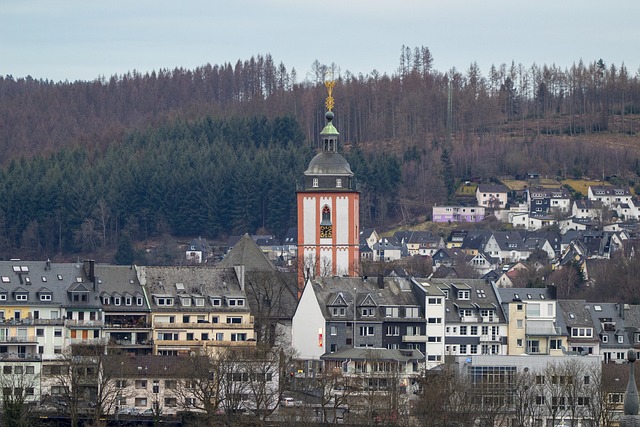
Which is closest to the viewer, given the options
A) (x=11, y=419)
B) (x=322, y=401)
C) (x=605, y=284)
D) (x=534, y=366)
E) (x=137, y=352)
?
(x=11, y=419)

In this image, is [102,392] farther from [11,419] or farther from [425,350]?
[425,350]

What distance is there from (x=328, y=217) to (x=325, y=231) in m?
1.22

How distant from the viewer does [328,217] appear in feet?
430

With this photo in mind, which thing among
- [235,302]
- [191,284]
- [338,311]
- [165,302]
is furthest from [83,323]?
[338,311]

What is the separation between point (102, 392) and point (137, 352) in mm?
14521

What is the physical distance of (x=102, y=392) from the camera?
91625 millimetres

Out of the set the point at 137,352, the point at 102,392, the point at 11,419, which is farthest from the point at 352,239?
the point at 11,419

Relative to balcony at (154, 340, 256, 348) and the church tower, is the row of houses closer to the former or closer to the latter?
balcony at (154, 340, 256, 348)

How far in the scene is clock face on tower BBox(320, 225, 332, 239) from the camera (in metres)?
130

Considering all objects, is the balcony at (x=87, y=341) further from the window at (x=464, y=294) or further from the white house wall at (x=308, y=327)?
the window at (x=464, y=294)

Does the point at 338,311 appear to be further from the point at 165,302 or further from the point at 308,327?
the point at 165,302

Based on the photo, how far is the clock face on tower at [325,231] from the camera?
130 m

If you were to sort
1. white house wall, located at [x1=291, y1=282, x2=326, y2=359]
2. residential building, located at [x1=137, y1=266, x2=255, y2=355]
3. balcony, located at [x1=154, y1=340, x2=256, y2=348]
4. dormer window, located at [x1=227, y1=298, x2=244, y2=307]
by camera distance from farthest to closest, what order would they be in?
dormer window, located at [x1=227, y1=298, x2=244, y2=307] → residential building, located at [x1=137, y1=266, x2=255, y2=355] → white house wall, located at [x1=291, y1=282, x2=326, y2=359] → balcony, located at [x1=154, y1=340, x2=256, y2=348]

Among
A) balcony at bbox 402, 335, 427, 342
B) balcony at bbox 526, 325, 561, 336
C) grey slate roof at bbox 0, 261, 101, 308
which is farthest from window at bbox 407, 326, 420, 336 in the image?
grey slate roof at bbox 0, 261, 101, 308
